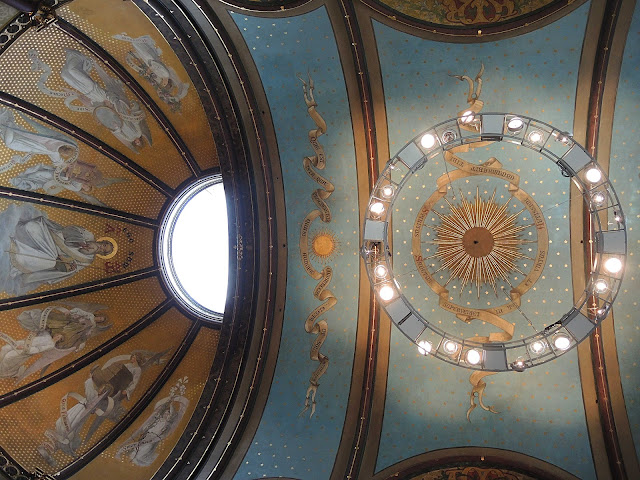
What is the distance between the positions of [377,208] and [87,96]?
22.6ft

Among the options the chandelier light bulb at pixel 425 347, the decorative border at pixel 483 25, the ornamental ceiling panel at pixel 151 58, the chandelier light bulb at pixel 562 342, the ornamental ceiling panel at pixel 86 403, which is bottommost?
the ornamental ceiling panel at pixel 86 403

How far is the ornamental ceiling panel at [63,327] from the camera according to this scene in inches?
426

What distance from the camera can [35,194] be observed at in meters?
11.2

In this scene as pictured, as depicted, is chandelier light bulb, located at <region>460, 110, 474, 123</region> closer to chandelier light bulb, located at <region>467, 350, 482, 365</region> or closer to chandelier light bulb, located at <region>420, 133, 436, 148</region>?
chandelier light bulb, located at <region>420, 133, 436, 148</region>

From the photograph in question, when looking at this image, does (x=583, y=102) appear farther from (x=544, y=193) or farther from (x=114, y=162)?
(x=114, y=162)

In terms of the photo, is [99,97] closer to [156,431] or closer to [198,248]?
[198,248]

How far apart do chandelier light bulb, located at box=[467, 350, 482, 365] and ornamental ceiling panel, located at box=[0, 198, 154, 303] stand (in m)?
7.93

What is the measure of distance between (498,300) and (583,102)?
4.13 m

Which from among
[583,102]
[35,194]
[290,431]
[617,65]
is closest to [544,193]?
[583,102]

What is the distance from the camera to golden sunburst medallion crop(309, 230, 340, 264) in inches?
424

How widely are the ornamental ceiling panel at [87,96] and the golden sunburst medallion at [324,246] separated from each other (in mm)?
3732

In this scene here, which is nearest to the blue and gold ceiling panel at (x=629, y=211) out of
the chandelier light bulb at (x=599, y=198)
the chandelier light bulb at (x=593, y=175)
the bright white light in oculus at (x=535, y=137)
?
the chandelier light bulb at (x=599, y=198)

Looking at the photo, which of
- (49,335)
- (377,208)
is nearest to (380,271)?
(377,208)

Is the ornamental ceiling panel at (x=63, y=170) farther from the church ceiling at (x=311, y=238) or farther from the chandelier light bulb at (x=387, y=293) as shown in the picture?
the chandelier light bulb at (x=387, y=293)
